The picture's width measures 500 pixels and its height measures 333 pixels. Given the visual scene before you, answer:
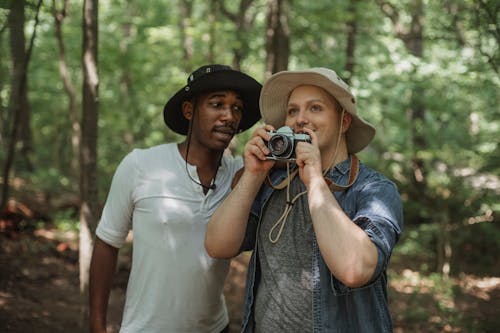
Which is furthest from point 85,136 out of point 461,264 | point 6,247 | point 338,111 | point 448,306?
point 461,264

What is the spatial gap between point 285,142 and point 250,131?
20.9ft

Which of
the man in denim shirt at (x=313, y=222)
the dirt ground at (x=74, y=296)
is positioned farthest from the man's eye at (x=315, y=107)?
the dirt ground at (x=74, y=296)

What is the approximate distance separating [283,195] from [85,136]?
6.64 feet

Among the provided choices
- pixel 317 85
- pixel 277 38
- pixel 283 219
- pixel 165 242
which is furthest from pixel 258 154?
pixel 277 38

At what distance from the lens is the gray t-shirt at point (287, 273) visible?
7.00 ft

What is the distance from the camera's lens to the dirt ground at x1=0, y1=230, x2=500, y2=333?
5422 millimetres

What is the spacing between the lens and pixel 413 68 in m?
7.82

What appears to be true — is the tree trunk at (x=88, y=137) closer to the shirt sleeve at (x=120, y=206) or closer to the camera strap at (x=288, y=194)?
the shirt sleeve at (x=120, y=206)

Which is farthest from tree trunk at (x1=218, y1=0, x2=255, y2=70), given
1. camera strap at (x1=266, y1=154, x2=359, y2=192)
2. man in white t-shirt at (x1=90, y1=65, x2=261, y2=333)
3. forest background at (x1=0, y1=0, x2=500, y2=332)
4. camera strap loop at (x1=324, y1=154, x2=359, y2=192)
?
camera strap loop at (x1=324, y1=154, x2=359, y2=192)

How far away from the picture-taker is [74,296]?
6.17m

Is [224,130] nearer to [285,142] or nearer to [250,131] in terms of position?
[285,142]

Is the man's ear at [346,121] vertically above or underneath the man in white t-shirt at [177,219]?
above

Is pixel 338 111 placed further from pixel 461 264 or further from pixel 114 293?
pixel 461 264

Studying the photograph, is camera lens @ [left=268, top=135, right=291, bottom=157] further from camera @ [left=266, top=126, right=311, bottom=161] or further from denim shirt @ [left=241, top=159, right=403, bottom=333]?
denim shirt @ [left=241, top=159, right=403, bottom=333]
